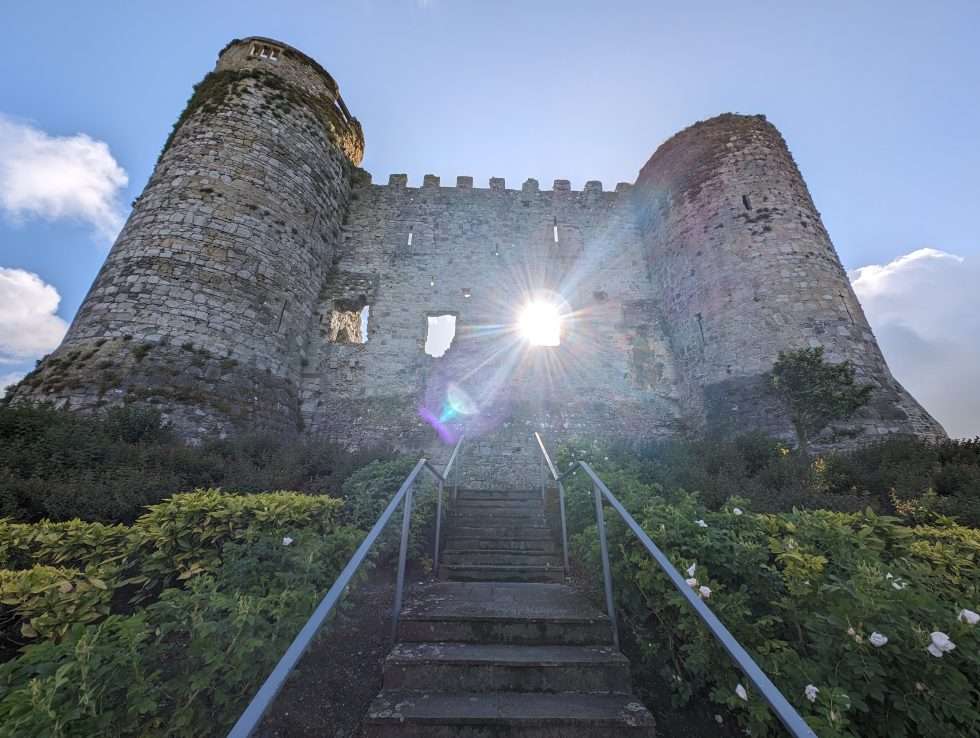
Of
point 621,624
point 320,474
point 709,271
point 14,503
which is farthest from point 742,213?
point 14,503

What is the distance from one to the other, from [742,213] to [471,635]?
41.1ft

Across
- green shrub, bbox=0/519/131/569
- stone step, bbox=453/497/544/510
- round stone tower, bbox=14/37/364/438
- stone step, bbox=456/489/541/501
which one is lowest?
stone step, bbox=453/497/544/510

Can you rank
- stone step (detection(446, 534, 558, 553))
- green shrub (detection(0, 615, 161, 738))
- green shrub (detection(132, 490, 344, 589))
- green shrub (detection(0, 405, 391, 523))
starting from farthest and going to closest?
stone step (detection(446, 534, 558, 553))
green shrub (detection(0, 405, 391, 523))
green shrub (detection(132, 490, 344, 589))
green shrub (detection(0, 615, 161, 738))

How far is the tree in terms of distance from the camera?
7.62m

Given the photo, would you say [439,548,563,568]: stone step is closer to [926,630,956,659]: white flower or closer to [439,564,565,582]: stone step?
[439,564,565,582]: stone step

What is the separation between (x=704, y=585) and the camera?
2578mm

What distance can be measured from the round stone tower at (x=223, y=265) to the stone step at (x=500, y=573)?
615cm

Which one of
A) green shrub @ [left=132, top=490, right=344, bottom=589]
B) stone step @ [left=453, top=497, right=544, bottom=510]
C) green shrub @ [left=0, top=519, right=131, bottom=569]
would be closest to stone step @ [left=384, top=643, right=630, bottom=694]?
green shrub @ [left=132, top=490, right=344, bottom=589]

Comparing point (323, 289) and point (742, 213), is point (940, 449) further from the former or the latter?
point (323, 289)

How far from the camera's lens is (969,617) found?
1.84m

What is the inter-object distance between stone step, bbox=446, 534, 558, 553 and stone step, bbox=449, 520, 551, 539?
0.26 ft

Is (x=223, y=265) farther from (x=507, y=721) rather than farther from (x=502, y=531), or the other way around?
(x=507, y=721)

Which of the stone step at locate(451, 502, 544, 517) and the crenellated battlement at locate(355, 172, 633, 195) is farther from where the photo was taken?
the crenellated battlement at locate(355, 172, 633, 195)

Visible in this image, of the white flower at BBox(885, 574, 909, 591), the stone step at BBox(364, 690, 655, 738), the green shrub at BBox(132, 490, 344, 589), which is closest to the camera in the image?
the white flower at BBox(885, 574, 909, 591)
